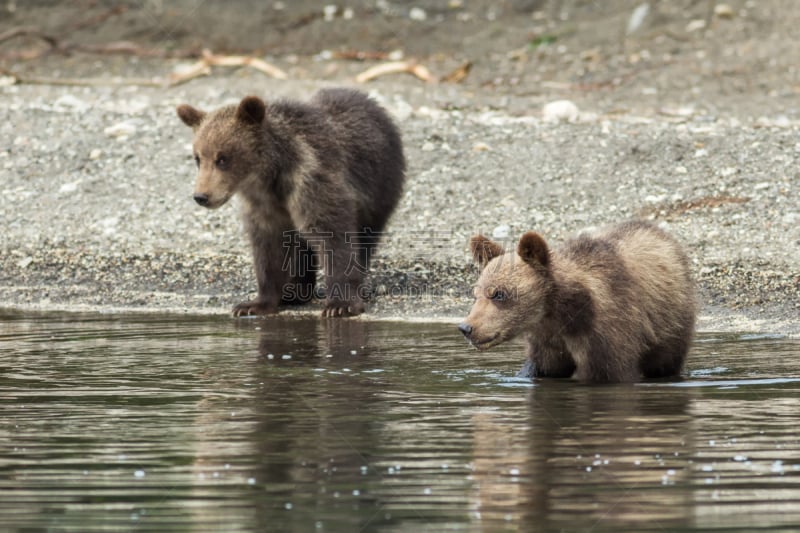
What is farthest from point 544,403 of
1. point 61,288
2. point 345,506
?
point 61,288

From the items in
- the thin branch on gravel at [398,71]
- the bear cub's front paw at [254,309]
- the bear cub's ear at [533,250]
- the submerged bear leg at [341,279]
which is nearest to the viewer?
the bear cub's ear at [533,250]

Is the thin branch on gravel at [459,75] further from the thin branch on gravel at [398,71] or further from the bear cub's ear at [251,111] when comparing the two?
the bear cub's ear at [251,111]

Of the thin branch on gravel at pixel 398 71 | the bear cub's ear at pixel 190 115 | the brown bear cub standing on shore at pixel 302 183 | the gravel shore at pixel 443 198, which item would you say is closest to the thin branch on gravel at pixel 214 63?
the thin branch on gravel at pixel 398 71

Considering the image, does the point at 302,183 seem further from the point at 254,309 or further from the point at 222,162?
the point at 254,309

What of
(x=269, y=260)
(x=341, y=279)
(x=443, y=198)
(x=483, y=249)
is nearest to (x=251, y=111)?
(x=269, y=260)

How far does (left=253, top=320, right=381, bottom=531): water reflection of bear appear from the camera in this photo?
546cm

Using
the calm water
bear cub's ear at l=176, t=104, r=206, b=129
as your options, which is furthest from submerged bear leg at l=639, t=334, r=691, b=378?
bear cub's ear at l=176, t=104, r=206, b=129

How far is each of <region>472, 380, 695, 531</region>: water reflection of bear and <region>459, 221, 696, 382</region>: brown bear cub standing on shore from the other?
0.87 ft

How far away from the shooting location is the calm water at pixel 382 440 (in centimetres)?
515

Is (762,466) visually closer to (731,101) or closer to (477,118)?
(477,118)

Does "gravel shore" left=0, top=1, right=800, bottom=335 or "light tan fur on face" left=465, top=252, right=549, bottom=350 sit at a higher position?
"gravel shore" left=0, top=1, right=800, bottom=335

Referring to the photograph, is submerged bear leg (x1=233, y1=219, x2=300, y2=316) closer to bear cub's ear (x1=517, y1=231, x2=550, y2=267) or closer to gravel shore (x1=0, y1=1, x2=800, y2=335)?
gravel shore (x1=0, y1=1, x2=800, y2=335)

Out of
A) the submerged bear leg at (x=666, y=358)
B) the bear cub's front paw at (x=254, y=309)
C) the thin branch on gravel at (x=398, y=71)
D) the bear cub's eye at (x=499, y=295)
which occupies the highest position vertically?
the thin branch on gravel at (x=398, y=71)

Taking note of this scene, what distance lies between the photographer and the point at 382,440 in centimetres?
642
